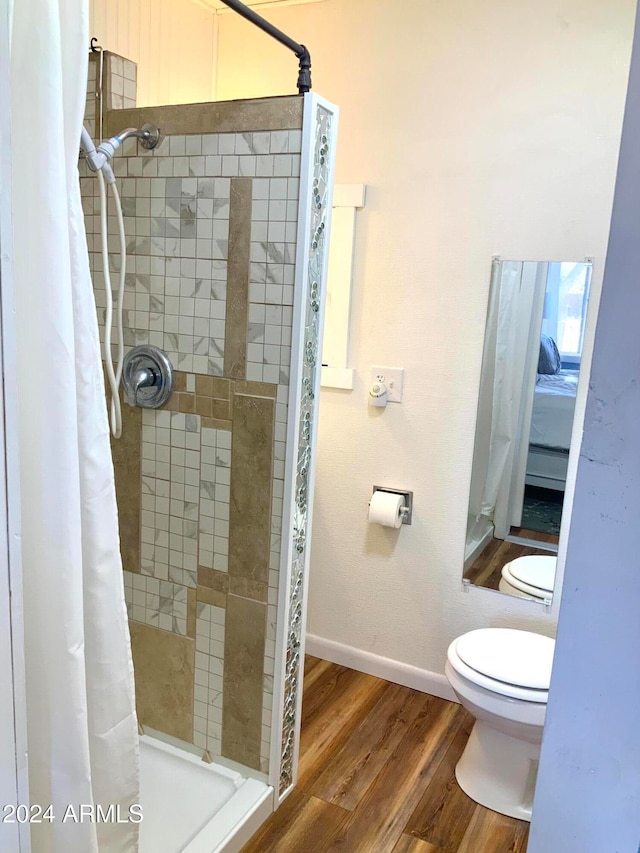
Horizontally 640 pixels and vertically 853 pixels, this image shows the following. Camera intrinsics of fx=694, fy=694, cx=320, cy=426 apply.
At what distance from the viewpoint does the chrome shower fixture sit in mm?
1419

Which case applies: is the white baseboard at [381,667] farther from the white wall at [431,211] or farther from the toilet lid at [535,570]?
the toilet lid at [535,570]

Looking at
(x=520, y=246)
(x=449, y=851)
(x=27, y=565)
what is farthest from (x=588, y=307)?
(x=27, y=565)

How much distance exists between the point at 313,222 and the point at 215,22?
4.56 feet

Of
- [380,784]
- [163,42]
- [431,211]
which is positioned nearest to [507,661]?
[380,784]

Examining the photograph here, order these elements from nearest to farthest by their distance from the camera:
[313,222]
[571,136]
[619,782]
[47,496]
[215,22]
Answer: [619,782] → [47,496] → [313,222] → [571,136] → [215,22]

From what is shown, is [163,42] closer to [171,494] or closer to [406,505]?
[171,494]

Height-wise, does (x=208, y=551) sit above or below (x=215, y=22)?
below

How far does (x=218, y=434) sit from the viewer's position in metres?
1.92

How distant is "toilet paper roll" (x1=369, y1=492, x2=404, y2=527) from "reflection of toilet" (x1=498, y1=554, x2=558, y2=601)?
0.42m

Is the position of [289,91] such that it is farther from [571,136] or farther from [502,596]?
[502,596]

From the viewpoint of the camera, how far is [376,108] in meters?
2.43

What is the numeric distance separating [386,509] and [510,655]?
674mm

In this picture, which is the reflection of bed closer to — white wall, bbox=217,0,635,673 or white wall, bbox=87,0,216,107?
white wall, bbox=217,0,635,673

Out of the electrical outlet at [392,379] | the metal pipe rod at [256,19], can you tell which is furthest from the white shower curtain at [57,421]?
the electrical outlet at [392,379]
